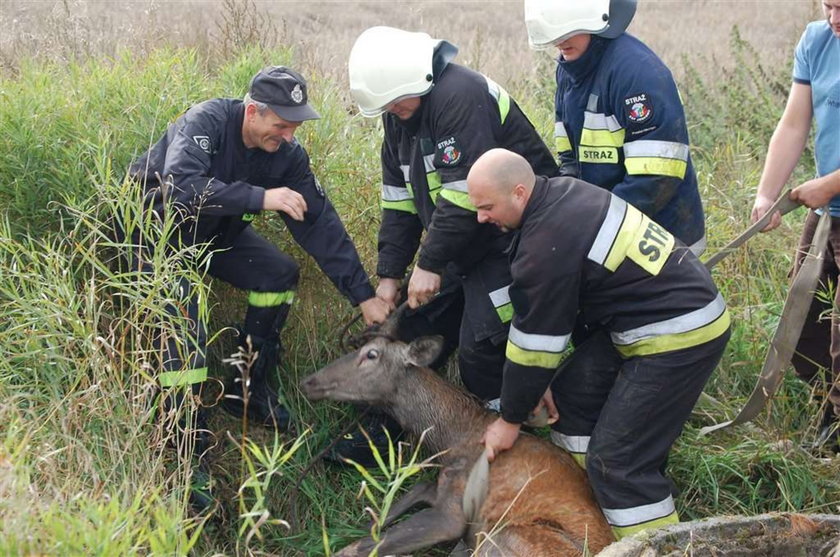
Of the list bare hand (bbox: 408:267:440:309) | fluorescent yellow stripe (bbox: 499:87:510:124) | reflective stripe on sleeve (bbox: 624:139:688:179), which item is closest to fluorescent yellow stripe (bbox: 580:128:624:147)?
reflective stripe on sleeve (bbox: 624:139:688:179)

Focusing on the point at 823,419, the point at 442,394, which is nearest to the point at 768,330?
the point at 823,419

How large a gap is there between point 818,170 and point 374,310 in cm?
267

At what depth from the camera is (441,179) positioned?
5.09 m

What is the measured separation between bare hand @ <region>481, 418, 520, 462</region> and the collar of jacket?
6.35ft

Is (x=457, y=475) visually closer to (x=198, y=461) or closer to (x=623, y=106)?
(x=198, y=461)

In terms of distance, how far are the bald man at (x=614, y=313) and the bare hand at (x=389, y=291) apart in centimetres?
131

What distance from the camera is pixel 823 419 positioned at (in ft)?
18.4

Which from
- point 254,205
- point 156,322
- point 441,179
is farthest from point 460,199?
point 156,322

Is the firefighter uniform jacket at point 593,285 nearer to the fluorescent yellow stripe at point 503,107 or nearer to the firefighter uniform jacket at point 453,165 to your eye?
the firefighter uniform jacket at point 453,165

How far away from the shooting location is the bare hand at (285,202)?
5312 mm

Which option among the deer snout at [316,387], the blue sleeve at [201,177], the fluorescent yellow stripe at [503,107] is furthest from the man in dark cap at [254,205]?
the fluorescent yellow stripe at [503,107]

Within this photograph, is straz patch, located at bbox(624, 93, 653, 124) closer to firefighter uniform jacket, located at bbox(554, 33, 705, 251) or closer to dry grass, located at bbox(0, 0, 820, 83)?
firefighter uniform jacket, located at bbox(554, 33, 705, 251)

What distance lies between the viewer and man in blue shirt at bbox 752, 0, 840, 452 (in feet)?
16.0

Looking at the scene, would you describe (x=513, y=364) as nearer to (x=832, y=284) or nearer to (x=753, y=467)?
(x=753, y=467)
